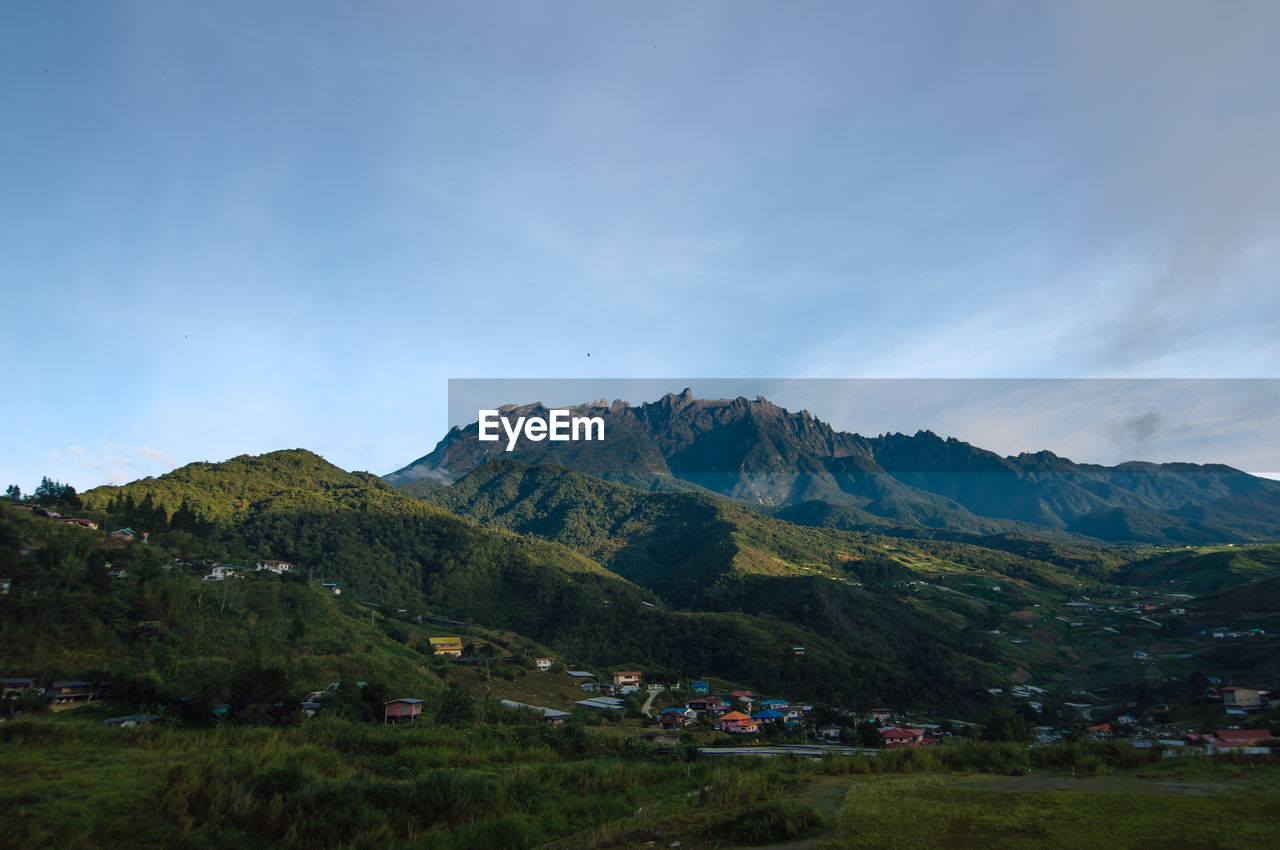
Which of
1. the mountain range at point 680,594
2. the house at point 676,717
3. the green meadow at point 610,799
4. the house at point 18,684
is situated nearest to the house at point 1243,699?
the mountain range at point 680,594

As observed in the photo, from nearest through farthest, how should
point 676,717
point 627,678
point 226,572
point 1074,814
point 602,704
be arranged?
1. point 1074,814
2. point 676,717
3. point 602,704
4. point 226,572
5. point 627,678

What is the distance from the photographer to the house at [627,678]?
57731 millimetres

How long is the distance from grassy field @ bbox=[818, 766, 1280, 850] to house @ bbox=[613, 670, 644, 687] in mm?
49361

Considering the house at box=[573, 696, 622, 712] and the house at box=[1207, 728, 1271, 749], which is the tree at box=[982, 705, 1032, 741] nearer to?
the house at box=[1207, 728, 1271, 749]

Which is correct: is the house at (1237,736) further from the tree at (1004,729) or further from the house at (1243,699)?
the house at (1243,699)

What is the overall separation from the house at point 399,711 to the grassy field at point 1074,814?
75.8ft

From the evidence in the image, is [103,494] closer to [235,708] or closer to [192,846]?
[235,708]

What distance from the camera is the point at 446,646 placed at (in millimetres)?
57469

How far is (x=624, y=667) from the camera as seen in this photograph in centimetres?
6694

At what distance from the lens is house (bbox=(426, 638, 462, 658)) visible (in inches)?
2229

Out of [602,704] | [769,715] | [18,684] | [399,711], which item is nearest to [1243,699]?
[769,715]

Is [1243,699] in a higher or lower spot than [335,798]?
lower

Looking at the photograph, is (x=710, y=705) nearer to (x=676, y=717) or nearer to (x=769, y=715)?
(x=769, y=715)

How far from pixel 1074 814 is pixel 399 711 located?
2701 centimetres
